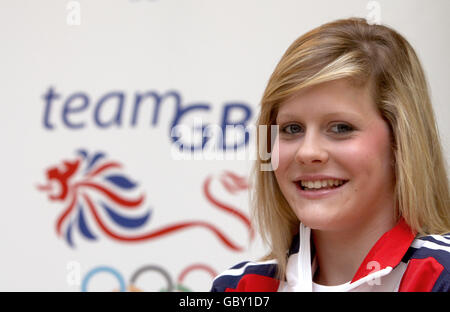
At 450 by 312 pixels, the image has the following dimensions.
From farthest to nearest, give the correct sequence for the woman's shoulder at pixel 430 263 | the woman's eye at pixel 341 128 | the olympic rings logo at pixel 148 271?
1. the olympic rings logo at pixel 148 271
2. the woman's eye at pixel 341 128
3. the woman's shoulder at pixel 430 263

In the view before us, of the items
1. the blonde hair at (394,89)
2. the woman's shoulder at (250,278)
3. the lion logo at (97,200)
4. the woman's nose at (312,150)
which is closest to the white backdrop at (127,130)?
the lion logo at (97,200)

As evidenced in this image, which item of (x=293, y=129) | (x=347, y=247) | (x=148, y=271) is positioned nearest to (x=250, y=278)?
(x=347, y=247)

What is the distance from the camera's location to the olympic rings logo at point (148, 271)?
6.44 ft

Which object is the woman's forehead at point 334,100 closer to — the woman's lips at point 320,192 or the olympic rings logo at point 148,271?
the woman's lips at point 320,192

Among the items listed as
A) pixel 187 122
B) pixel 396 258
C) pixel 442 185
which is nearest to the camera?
pixel 396 258

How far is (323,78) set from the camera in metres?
0.88

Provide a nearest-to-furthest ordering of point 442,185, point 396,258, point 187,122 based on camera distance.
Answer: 1. point 396,258
2. point 442,185
3. point 187,122

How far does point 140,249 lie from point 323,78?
130 centimetres

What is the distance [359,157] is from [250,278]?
0.31m

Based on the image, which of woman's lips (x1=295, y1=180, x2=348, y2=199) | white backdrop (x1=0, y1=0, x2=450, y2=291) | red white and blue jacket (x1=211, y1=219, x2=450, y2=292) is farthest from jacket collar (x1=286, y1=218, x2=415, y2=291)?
white backdrop (x1=0, y1=0, x2=450, y2=291)

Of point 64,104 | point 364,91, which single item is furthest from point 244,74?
point 364,91

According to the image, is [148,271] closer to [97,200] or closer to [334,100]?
[97,200]

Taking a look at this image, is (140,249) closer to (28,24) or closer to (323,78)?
(28,24)

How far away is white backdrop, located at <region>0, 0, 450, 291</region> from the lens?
6.49ft
